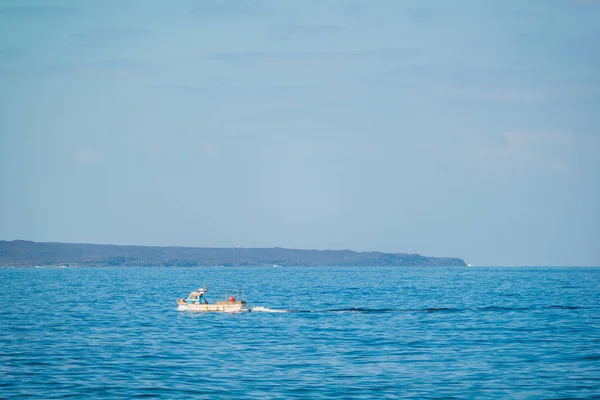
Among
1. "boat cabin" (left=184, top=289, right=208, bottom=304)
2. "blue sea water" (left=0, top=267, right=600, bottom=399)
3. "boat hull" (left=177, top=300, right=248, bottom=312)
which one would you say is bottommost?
"blue sea water" (left=0, top=267, right=600, bottom=399)

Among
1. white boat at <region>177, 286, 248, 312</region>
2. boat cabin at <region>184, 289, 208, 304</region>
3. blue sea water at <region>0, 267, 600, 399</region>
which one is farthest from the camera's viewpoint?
boat cabin at <region>184, 289, 208, 304</region>

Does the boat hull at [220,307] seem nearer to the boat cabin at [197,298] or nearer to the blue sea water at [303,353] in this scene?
the boat cabin at [197,298]

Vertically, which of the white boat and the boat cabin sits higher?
the boat cabin

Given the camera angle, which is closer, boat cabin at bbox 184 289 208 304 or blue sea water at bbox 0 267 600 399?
blue sea water at bbox 0 267 600 399

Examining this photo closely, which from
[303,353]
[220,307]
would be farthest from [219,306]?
[303,353]

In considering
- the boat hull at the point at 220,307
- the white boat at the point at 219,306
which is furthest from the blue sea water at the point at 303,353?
the boat hull at the point at 220,307

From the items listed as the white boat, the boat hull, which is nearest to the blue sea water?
the white boat

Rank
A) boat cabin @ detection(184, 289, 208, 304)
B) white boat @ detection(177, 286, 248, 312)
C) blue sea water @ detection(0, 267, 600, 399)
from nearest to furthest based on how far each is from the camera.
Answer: blue sea water @ detection(0, 267, 600, 399) → white boat @ detection(177, 286, 248, 312) → boat cabin @ detection(184, 289, 208, 304)

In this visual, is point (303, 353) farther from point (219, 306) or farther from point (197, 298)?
point (197, 298)

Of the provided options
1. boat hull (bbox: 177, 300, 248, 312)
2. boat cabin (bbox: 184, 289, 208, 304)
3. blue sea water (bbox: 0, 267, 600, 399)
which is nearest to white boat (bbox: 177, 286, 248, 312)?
boat hull (bbox: 177, 300, 248, 312)

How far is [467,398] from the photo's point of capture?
1724 inches

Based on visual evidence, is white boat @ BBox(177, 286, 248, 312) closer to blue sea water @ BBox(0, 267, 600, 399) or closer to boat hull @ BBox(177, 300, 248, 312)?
boat hull @ BBox(177, 300, 248, 312)

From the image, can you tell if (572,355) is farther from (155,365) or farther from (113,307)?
(113,307)

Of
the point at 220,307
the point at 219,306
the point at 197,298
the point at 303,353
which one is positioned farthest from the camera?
the point at 197,298
